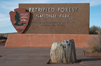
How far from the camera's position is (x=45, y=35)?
688 inches

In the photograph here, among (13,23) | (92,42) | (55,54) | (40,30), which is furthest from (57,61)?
(13,23)

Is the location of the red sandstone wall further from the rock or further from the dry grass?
the rock

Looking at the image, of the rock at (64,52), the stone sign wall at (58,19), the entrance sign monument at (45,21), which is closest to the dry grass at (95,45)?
the rock at (64,52)

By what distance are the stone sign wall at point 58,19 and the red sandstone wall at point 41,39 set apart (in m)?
1.20

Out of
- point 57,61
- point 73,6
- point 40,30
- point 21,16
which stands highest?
point 73,6

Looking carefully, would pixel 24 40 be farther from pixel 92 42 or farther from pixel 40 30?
pixel 92 42

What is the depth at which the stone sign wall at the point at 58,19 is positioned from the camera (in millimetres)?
18266

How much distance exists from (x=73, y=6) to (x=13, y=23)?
8.04 meters

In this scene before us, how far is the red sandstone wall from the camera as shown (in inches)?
664

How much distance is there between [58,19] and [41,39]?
3424mm

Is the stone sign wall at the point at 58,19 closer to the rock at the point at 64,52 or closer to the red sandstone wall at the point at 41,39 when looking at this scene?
the red sandstone wall at the point at 41,39

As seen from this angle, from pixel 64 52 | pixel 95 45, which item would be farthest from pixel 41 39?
pixel 64 52

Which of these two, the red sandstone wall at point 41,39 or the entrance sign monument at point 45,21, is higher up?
the entrance sign monument at point 45,21

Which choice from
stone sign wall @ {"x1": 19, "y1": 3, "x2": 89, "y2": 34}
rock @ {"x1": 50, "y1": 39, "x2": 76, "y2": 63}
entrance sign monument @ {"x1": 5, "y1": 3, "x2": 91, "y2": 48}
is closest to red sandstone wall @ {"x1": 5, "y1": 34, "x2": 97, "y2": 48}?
entrance sign monument @ {"x1": 5, "y1": 3, "x2": 91, "y2": 48}
